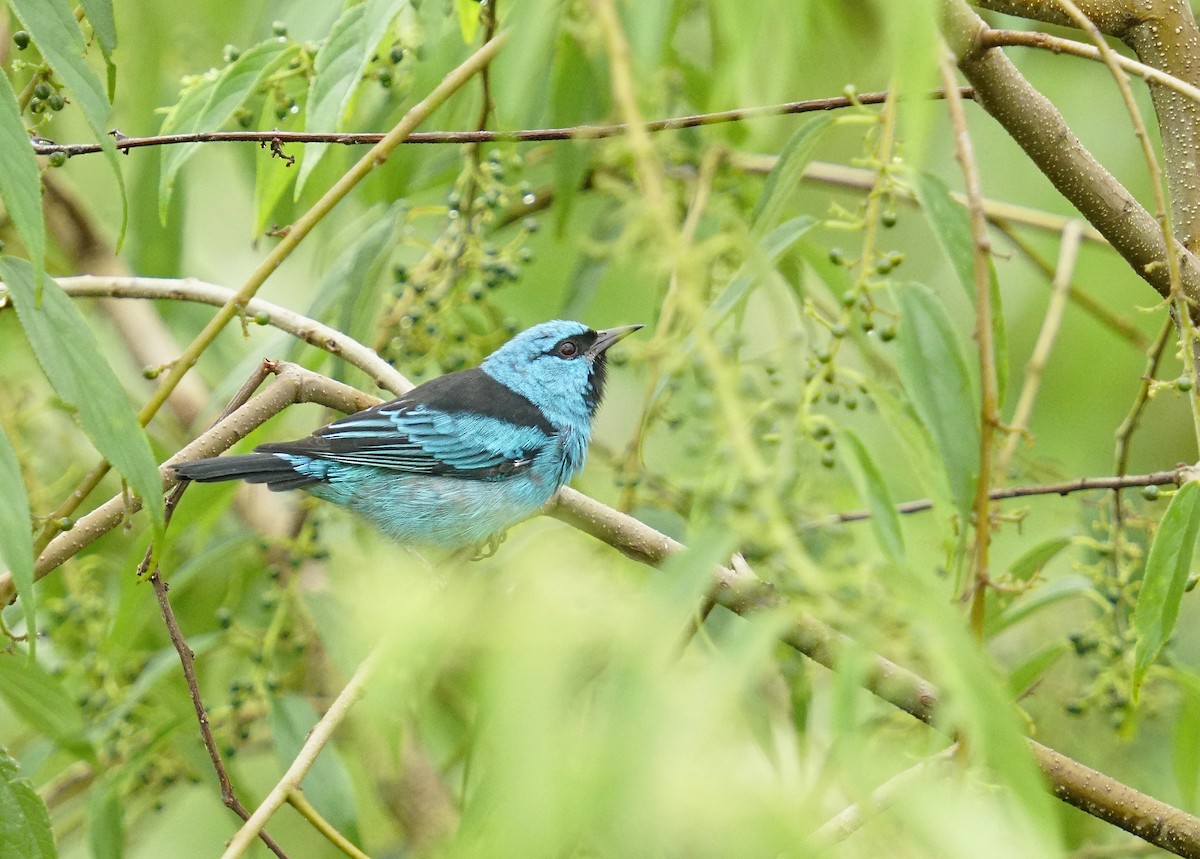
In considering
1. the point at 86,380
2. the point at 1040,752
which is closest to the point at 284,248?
the point at 86,380

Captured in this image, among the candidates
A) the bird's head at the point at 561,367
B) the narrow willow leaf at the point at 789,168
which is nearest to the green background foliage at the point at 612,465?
the narrow willow leaf at the point at 789,168

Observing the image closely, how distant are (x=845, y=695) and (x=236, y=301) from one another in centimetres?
171

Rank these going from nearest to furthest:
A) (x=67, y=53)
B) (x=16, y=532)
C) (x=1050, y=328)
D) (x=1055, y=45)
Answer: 1. (x=16, y=532)
2. (x=67, y=53)
3. (x=1055, y=45)
4. (x=1050, y=328)

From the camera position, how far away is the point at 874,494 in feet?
5.71

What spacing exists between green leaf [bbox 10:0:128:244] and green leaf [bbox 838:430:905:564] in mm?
1179

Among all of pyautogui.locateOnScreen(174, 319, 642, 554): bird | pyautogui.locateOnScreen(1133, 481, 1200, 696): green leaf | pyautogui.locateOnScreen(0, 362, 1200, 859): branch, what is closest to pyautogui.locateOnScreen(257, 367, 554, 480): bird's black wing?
pyautogui.locateOnScreen(174, 319, 642, 554): bird

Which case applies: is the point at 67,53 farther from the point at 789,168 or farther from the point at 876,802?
the point at 876,802

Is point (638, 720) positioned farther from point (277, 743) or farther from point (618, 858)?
point (277, 743)

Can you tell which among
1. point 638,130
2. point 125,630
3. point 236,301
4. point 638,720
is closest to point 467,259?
point 236,301

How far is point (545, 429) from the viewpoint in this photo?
4020 mm

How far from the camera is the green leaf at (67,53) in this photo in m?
1.87

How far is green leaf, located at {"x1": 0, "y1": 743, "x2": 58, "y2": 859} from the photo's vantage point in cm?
206

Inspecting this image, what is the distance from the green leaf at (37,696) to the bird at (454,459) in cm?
108

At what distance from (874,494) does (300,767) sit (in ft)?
3.45
